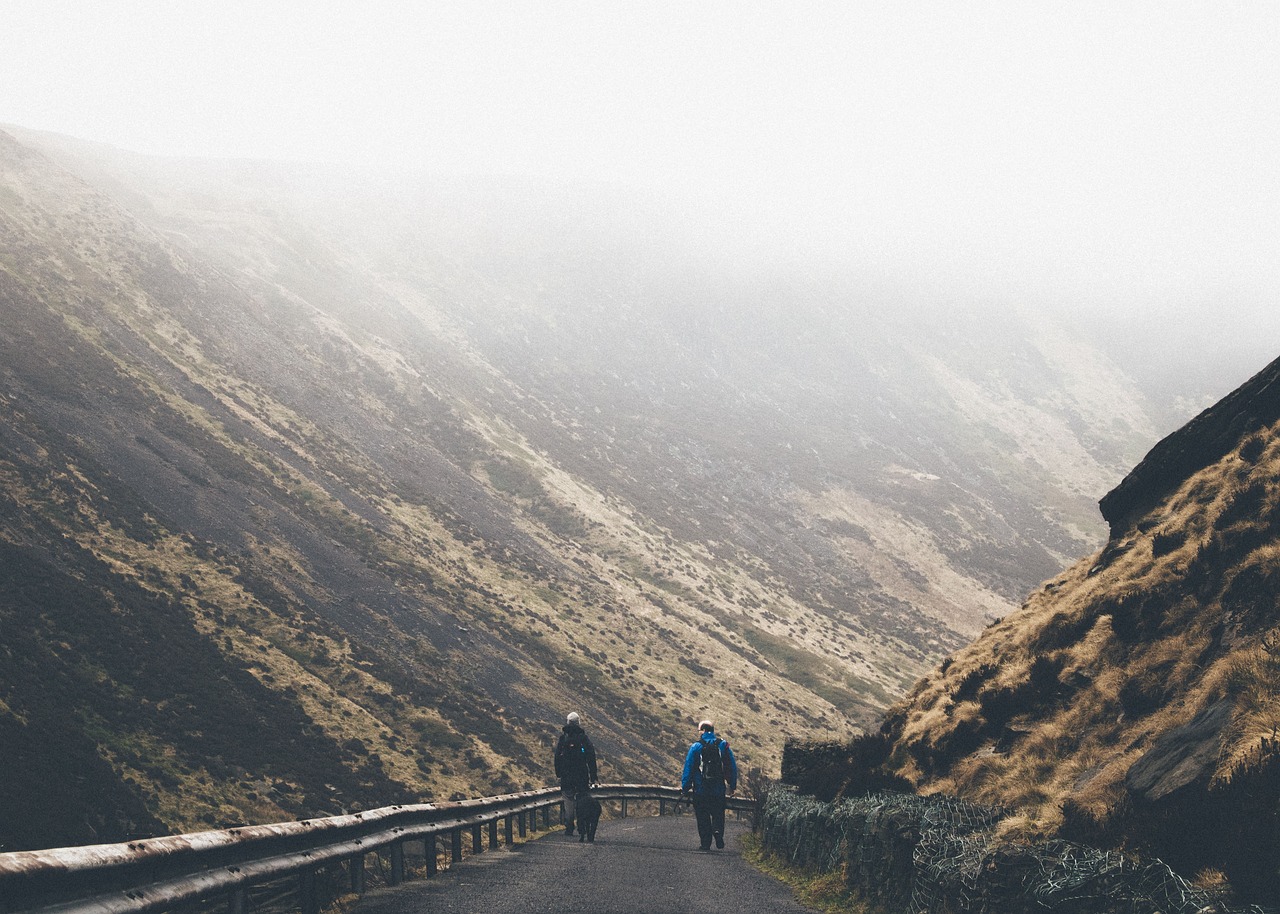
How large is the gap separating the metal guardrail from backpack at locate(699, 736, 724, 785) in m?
6.05

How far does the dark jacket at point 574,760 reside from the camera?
1645 centimetres

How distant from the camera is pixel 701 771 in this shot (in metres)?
16.0

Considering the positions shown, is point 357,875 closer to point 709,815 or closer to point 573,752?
point 573,752

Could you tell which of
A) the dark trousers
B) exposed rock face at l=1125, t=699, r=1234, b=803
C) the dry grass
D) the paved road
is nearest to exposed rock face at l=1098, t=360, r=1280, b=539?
the dry grass

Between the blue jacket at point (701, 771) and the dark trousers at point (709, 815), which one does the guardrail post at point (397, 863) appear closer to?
the blue jacket at point (701, 771)

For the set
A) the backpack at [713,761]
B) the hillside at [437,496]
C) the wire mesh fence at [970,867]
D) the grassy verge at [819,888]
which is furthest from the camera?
the hillside at [437,496]

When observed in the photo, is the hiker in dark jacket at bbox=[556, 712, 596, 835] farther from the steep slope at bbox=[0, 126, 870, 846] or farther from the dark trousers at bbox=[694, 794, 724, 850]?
the steep slope at bbox=[0, 126, 870, 846]

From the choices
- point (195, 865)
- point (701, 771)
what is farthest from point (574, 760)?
point (195, 865)

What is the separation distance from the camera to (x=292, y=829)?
24.7 ft

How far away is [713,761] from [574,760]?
2881 mm

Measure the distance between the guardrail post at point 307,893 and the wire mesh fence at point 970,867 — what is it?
6113 millimetres

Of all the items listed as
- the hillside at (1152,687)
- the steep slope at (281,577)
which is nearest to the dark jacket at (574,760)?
the hillside at (1152,687)

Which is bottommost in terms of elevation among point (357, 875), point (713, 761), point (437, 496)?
point (437, 496)

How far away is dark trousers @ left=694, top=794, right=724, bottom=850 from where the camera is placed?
16438 millimetres
